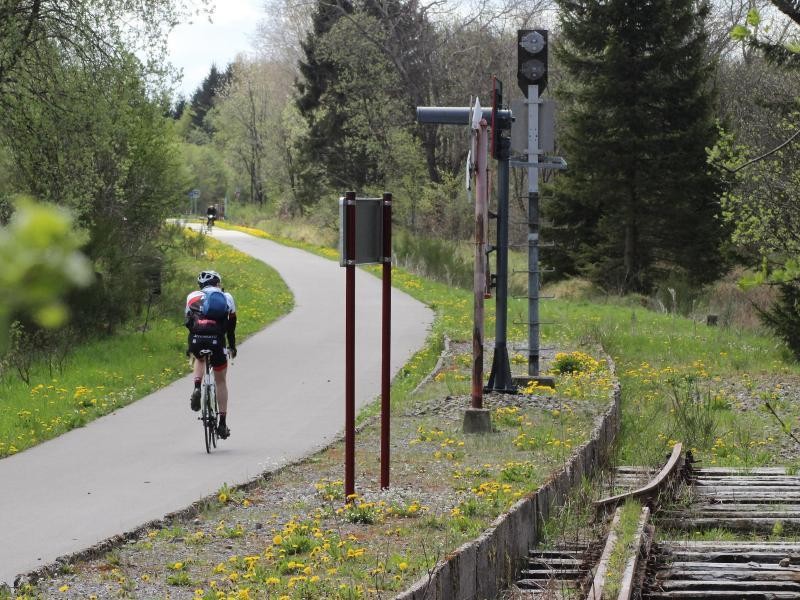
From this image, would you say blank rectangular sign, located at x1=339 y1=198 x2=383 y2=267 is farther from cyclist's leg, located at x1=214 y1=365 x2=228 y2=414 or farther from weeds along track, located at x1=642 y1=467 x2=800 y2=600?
cyclist's leg, located at x1=214 y1=365 x2=228 y2=414

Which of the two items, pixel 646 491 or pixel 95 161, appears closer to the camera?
pixel 646 491

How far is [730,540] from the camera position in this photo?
27.6ft

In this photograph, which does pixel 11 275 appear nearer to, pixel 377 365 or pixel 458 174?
pixel 377 365

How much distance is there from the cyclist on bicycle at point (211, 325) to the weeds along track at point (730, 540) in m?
4.86

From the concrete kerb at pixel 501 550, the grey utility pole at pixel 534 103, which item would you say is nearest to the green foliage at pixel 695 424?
the grey utility pole at pixel 534 103

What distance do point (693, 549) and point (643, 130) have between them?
1154 inches

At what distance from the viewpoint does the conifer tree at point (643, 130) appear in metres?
35.6

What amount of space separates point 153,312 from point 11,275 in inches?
1028

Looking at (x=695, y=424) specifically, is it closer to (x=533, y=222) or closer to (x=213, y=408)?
(x=533, y=222)

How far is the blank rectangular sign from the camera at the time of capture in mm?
9094

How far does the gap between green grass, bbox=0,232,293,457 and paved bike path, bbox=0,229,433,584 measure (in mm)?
312

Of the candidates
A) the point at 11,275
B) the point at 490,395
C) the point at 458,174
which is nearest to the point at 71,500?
the point at 490,395

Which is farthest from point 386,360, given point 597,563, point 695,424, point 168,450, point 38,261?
point 38,261

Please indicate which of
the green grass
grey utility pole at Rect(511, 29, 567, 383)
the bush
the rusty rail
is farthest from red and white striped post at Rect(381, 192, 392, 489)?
the bush
